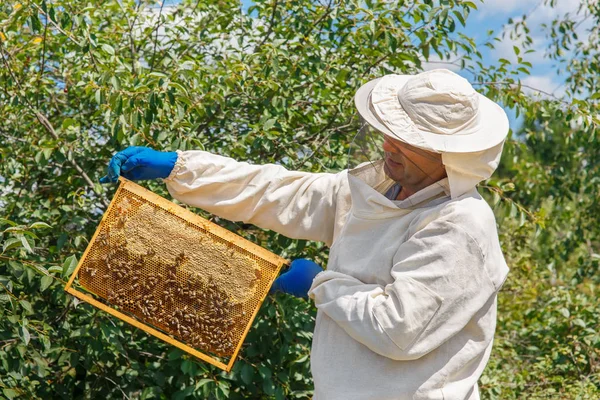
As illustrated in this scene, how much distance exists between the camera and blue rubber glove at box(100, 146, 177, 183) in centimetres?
234

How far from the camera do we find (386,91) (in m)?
2.05

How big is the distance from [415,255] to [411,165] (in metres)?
0.26

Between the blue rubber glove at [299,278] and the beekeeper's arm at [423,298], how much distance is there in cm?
34

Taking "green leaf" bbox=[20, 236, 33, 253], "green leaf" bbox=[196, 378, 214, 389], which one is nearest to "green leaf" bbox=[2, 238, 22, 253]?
"green leaf" bbox=[20, 236, 33, 253]

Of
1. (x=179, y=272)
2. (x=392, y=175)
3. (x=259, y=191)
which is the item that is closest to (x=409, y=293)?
(x=392, y=175)

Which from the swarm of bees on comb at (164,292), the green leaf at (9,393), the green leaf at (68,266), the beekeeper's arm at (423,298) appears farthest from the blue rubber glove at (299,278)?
the green leaf at (9,393)

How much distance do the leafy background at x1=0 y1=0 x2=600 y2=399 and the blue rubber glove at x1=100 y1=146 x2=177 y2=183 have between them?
563mm

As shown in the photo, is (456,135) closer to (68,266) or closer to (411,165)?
(411,165)

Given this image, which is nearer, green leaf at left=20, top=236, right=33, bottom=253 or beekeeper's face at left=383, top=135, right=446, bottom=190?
beekeeper's face at left=383, top=135, right=446, bottom=190

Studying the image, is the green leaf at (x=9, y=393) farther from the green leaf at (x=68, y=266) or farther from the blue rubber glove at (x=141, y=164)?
the blue rubber glove at (x=141, y=164)

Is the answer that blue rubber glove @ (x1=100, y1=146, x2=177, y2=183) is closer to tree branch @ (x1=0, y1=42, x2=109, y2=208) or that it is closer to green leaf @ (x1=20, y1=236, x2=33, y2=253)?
green leaf @ (x1=20, y1=236, x2=33, y2=253)

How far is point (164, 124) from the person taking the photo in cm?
336

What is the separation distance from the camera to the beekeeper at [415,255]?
193 cm

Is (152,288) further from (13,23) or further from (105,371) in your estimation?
(13,23)
